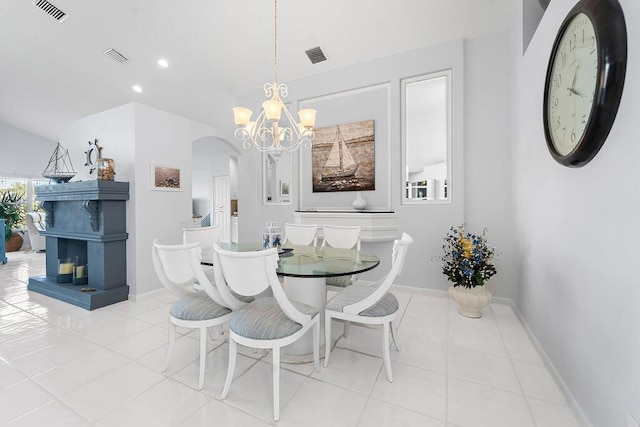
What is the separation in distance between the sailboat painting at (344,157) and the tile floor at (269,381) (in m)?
2.10

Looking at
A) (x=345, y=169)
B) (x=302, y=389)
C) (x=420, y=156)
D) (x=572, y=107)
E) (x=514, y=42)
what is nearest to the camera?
(x=572, y=107)

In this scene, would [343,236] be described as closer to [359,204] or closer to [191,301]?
[359,204]

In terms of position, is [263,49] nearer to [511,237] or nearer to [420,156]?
[420,156]

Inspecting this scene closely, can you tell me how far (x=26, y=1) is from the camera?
128 inches

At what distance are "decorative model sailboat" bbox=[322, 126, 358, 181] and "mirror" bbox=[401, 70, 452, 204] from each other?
2.54ft

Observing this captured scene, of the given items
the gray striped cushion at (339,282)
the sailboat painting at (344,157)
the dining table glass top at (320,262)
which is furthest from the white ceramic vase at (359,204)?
the gray striped cushion at (339,282)

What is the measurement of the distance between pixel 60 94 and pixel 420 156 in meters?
6.70

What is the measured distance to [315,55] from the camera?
3.80m

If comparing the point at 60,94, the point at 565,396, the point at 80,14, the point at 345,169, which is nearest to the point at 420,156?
the point at 345,169

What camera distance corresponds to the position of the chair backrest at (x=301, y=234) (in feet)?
10.6

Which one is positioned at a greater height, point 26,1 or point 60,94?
point 26,1

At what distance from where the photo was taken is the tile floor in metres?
1.47

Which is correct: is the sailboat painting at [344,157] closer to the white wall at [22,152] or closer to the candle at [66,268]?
the candle at [66,268]

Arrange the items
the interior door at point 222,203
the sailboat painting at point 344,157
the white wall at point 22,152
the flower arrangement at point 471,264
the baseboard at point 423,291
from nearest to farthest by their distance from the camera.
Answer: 1. the flower arrangement at point 471,264
2. the baseboard at point 423,291
3. the sailboat painting at point 344,157
4. the white wall at point 22,152
5. the interior door at point 222,203
